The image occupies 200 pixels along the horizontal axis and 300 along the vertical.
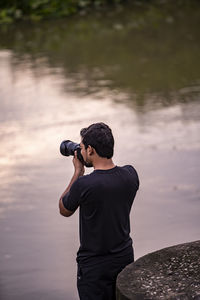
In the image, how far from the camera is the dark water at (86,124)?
6.51 meters

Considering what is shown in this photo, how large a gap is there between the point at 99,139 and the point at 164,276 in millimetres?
852

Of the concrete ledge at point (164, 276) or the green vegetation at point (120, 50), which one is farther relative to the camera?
the green vegetation at point (120, 50)

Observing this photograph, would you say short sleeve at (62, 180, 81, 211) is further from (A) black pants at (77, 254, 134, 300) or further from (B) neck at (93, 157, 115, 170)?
(A) black pants at (77, 254, 134, 300)

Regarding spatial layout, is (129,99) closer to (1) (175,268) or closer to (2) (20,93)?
(2) (20,93)

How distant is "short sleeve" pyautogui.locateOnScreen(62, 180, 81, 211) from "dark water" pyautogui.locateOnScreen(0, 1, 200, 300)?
1512 millimetres

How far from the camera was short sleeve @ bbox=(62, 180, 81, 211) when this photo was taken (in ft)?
Answer: 14.0

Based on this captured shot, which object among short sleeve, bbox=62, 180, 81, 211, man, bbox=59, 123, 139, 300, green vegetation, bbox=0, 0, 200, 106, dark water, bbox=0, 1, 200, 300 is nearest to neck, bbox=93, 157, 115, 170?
man, bbox=59, 123, 139, 300

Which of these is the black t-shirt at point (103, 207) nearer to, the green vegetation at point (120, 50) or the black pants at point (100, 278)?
the black pants at point (100, 278)

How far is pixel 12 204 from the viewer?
7.59 m

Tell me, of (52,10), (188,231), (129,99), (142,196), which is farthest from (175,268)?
(52,10)

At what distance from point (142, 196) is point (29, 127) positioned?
282 cm

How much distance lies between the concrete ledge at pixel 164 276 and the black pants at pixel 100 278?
0.18 feet

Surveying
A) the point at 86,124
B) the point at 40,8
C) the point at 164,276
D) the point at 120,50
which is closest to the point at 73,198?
the point at 164,276

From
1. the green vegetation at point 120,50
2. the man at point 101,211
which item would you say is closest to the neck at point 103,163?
the man at point 101,211
